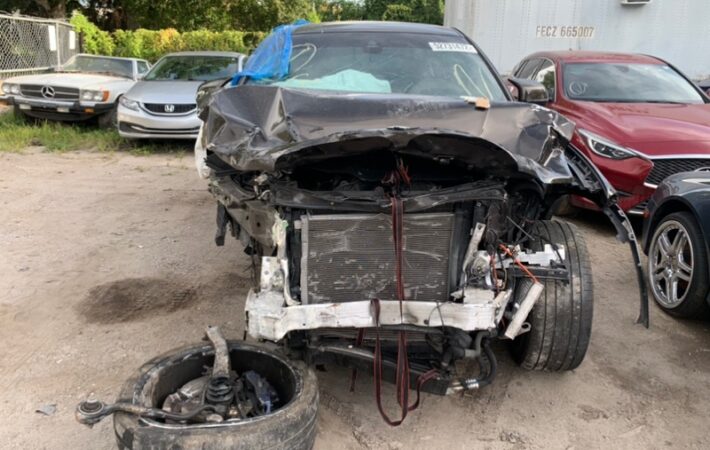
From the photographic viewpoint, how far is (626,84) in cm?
713

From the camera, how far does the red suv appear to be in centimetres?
568

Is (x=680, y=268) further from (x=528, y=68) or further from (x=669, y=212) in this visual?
(x=528, y=68)

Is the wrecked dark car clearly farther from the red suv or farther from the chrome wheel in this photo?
the red suv

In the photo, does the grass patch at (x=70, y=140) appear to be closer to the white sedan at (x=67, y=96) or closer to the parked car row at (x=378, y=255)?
the white sedan at (x=67, y=96)

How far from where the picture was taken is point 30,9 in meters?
22.4

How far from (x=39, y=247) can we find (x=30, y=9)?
69.4 ft

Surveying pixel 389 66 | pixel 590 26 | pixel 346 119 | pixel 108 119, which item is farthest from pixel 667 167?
pixel 108 119

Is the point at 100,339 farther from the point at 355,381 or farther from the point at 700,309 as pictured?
the point at 700,309

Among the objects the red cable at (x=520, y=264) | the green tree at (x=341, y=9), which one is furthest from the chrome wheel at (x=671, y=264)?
the green tree at (x=341, y=9)

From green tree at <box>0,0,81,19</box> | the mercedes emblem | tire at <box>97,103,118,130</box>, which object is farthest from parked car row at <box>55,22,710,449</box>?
green tree at <box>0,0,81,19</box>

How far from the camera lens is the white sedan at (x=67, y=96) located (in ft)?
35.3

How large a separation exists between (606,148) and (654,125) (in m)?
0.57

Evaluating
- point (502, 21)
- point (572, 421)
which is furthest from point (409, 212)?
point (502, 21)

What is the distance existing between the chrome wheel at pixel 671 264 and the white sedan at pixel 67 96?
9.64 m
